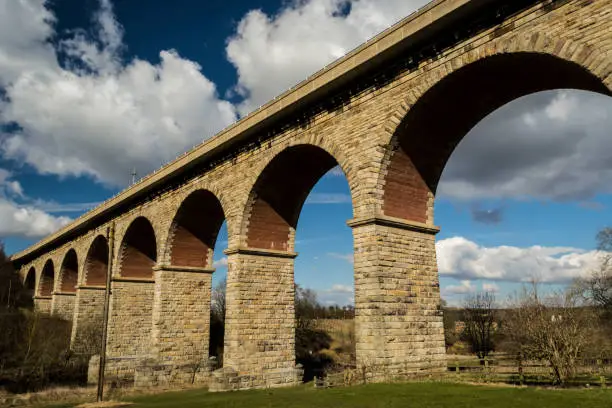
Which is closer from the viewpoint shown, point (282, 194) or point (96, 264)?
point (282, 194)

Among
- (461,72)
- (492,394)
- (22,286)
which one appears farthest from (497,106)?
(22,286)

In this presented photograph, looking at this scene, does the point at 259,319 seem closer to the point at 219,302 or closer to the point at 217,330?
the point at 217,330

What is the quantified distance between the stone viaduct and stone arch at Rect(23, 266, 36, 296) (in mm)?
35502

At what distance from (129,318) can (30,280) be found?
107 feet

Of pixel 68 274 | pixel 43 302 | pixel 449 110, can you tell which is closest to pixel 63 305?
pixel 68 274

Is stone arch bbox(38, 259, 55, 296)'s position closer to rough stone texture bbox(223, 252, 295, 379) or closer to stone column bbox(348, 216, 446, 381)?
rough stone texture bbox(223, 252, 295, 379)

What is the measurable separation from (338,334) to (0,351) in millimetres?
32777

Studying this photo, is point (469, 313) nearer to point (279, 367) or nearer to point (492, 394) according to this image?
point (279, 367)

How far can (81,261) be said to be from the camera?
3475 cm

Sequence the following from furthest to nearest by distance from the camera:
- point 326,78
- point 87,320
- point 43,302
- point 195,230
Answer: point 43,302, point 87,320, point 195,230, point 326,78

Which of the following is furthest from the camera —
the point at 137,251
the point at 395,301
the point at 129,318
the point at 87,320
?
the point at 87,320

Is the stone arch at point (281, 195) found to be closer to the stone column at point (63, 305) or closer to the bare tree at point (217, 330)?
the bare tree at point (217, 330)

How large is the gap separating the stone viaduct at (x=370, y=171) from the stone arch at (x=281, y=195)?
56 mm

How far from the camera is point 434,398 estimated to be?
33.9 feet
